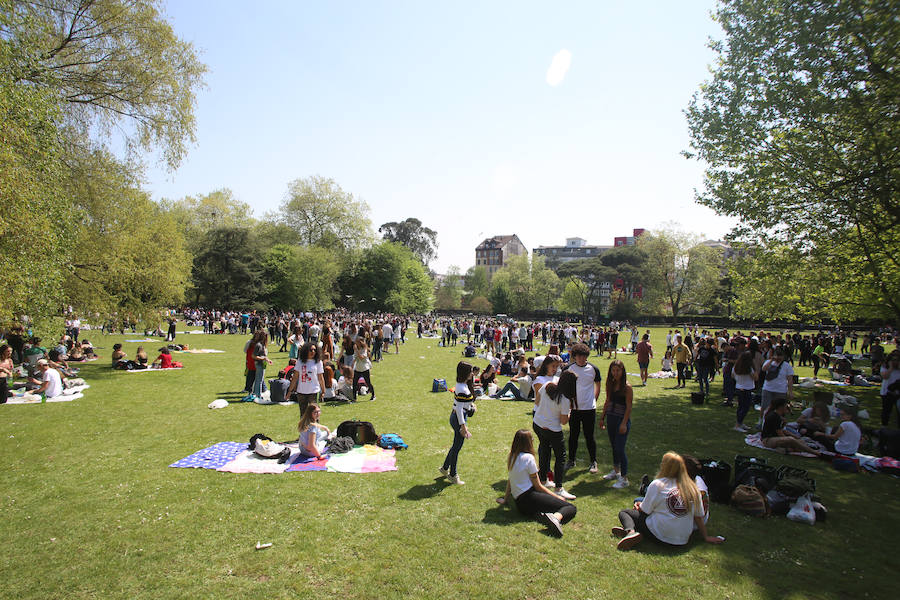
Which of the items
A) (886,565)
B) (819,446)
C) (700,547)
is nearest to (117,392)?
(700,547)

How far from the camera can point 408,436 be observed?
357 inches

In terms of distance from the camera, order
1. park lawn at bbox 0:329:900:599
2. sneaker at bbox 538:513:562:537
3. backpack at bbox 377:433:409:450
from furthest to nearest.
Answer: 1. backpack at bbox 377:433:409:450
2. sneaker at bbox 538:513:562:537
3. park lawn at bbox 0:329:900:599

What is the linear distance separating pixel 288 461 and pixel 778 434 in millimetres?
9383

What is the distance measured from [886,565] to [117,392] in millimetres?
15971

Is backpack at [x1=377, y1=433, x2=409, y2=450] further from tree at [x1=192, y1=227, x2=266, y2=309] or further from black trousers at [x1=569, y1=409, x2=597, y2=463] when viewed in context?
tree at [x1=192, y1=227, x2=266, y2=309]

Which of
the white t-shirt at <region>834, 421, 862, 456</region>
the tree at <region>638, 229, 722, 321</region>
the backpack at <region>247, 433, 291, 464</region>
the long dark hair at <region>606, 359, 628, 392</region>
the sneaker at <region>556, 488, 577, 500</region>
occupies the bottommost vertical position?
the sneaker at <region>556, 488, 577, 500</region>

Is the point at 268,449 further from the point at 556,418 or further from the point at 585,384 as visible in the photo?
the point at 585,384

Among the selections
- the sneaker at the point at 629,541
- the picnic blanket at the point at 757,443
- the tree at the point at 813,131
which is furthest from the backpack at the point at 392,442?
the tree at the point at 813,131

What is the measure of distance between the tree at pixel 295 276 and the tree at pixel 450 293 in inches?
1771

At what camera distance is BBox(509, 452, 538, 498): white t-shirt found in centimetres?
561

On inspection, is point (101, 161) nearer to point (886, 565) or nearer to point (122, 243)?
point (122, 243)

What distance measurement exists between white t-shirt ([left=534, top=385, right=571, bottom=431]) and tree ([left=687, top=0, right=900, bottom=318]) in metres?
8.63

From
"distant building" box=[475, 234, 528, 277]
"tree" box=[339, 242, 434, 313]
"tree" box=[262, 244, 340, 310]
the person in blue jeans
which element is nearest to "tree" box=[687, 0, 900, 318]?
the person in blue jeans

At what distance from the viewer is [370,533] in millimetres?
5199
